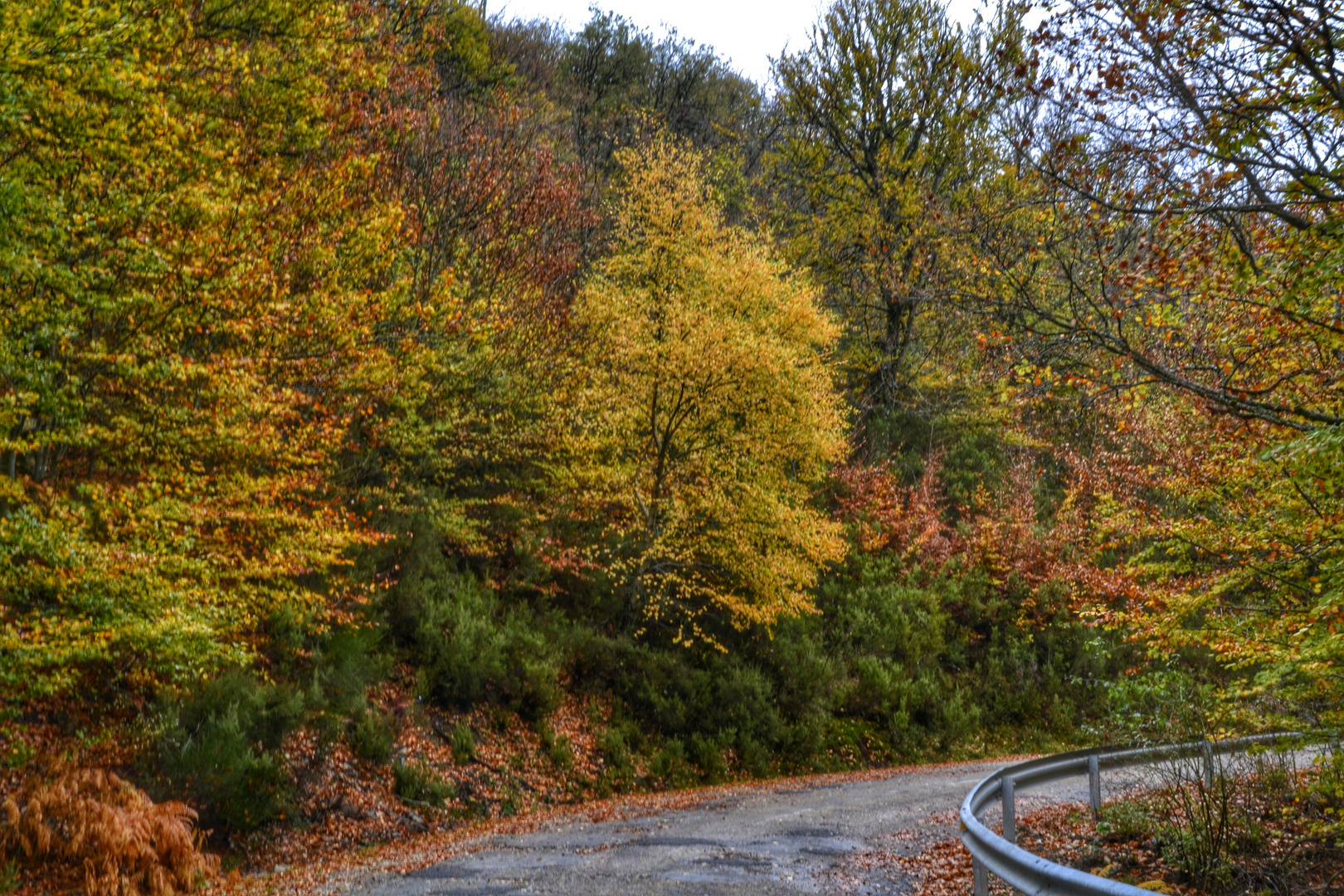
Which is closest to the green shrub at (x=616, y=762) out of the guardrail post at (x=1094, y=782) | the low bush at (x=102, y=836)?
the low bush at (x=102, y=836)

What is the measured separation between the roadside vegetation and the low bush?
0.13 ft

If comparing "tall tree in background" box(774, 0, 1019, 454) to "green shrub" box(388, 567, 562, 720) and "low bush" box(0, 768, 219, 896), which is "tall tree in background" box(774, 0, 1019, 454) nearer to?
"green shrub" box(388, 567, 562, 720)

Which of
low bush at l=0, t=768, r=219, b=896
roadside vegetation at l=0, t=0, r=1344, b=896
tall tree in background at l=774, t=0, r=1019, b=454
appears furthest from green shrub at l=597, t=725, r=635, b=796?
tall tree in background at l=774, t=0, r=1019, b=454

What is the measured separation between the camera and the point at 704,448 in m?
17.5

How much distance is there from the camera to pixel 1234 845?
6.96m

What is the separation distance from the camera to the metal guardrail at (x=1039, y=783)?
3543mm

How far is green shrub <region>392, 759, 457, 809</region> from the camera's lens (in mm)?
11883

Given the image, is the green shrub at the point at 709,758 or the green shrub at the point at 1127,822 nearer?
the green shrub at the point at 1127,822

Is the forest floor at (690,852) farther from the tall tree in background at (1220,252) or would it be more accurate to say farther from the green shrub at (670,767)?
the tall tree in background at (1220,252)

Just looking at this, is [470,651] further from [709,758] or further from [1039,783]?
[1039,783]

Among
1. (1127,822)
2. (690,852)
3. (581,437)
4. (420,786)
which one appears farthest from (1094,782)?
(581,437)

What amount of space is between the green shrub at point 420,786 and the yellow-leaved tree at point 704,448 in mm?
5386

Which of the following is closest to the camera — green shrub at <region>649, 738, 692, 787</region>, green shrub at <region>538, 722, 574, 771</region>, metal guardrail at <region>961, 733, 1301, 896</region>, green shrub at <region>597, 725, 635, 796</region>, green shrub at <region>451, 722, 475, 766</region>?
metal guardrail at <region>961, 733, 1301, 896</region>

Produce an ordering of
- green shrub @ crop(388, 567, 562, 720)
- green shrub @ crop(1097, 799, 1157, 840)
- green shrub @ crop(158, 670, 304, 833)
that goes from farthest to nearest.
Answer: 1. green shrub @ crop(388, 567, 562, 720)
2. green shrub @ crop(158, 670, 304, 833)
3. green shrub @ crop(1097, 799, 1157, 840)
